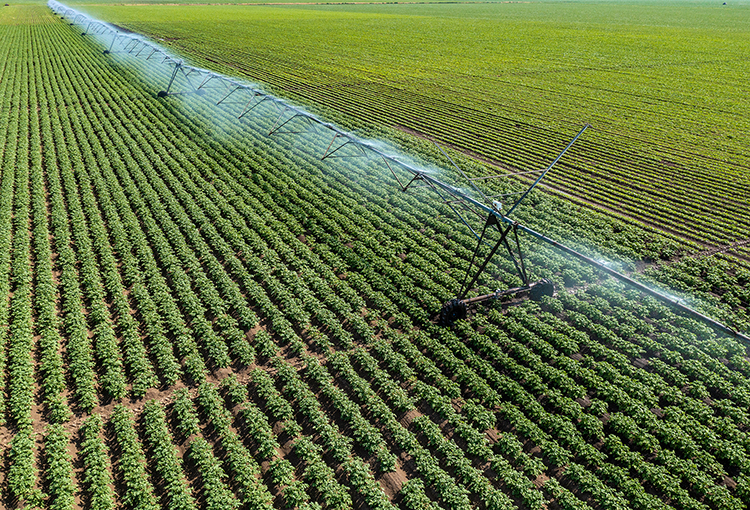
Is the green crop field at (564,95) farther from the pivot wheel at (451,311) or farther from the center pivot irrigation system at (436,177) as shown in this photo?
the pivot wheel at (451,311)

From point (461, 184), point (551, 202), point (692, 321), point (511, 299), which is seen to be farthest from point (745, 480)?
point (461, 184)

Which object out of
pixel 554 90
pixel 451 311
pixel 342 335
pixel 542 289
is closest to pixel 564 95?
pixel 554 90

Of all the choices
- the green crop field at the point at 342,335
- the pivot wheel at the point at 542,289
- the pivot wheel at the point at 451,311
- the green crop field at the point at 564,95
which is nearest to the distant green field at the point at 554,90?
the green crop field at the point at 564,95

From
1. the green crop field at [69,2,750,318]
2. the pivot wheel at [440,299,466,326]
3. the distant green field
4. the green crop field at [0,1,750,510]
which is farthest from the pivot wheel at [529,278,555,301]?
the distant green field

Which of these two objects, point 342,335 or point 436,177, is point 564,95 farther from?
point 342,335

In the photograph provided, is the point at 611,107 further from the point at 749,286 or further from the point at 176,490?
the point at 176,490

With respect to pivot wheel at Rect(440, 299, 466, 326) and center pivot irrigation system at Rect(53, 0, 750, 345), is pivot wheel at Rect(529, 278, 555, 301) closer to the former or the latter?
center pivot irrigation system at Rect(53, 0, 750, 345)
